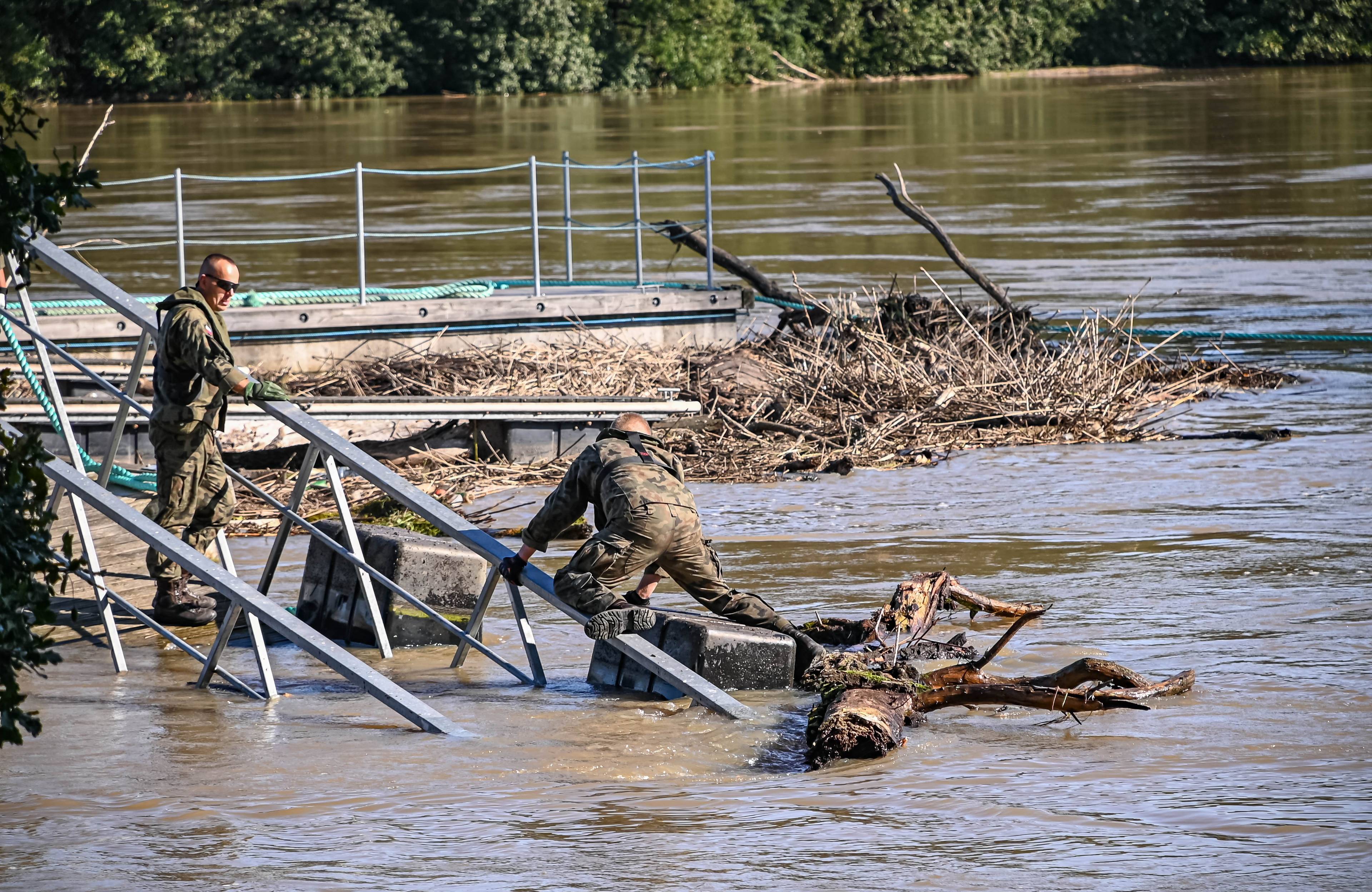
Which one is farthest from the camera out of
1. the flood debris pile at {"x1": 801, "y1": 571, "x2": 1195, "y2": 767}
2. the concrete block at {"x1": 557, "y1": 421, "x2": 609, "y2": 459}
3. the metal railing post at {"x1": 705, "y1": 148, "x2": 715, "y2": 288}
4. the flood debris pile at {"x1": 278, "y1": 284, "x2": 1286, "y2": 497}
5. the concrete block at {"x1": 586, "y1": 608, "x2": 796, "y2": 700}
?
the metal railing post at {"x1": 705, "y1": 148, "x2": 715, "y2": 288}

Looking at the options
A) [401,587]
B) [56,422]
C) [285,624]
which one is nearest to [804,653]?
[401,587]

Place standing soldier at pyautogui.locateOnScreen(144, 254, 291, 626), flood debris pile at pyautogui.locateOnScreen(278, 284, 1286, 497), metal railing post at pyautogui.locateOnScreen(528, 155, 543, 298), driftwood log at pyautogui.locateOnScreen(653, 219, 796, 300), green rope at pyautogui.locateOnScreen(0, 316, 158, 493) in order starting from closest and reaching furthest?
1. standing soldier at pyautogui.locateOnScreen(144, 254, 291, 626)
2. green rope at pyautogui.locateOnScreen(0, 316, 158, 493)
3. flood debris pile at pyautogui.locateOnScreen(278, 284, 1286, 497)
4. metal railing post at pyautogui.locateOnScreen(528, 155, 543, 298)
5. driftwood log at pyautogui.locateOnScreen(653, 219, 796, 300)

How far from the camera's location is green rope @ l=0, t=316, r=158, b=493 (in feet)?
26.1

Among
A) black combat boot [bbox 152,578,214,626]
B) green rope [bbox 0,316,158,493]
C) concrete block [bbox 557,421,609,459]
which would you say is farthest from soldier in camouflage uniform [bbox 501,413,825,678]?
concrete block [bbox 557,421,609,459]

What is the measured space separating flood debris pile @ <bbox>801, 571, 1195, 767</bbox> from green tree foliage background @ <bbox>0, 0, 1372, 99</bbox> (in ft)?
139

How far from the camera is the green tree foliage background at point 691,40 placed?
5684cm

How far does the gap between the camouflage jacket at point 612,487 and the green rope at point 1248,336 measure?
30.9 ft

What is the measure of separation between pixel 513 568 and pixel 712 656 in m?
0.89

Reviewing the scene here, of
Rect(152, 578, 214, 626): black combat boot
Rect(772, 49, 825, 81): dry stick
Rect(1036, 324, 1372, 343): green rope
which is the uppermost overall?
Rect(772, 49, 825, 81): dry stick

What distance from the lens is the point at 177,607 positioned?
27.3ft

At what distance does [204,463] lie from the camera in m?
8.12

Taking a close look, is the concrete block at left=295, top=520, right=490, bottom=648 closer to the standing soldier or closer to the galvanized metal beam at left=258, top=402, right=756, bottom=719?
the standing soldier

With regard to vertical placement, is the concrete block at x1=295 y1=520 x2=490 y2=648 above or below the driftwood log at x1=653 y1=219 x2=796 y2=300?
below

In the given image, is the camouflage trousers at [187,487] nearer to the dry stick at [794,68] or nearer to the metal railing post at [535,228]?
the metal railing post at [535,228]
